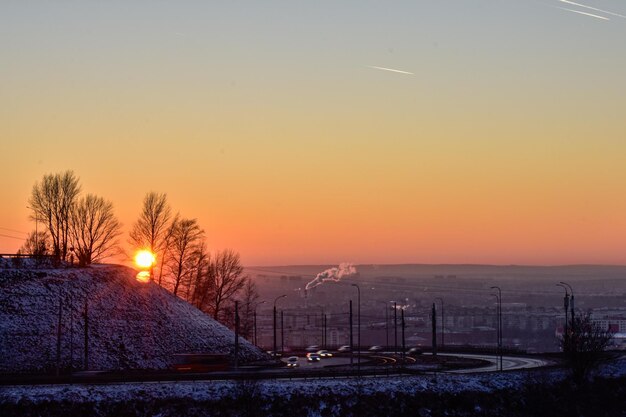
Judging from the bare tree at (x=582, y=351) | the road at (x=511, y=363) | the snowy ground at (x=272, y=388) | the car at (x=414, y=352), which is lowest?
the car at (x=414, y=352)

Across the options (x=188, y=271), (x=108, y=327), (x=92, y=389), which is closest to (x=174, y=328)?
(x=108, y=327)

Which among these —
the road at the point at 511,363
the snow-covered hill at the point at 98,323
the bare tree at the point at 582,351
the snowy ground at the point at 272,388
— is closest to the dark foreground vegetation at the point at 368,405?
the snowy ground at the point at 272,388

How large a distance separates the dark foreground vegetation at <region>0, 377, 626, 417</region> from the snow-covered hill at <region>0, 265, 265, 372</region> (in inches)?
988

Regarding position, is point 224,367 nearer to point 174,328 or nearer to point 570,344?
point 174,328

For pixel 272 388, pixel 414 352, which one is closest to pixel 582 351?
pixel 272 388

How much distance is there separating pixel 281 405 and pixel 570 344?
3202 centimetres

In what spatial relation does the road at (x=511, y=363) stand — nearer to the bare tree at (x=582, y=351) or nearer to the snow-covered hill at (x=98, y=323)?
the bare tree at (x=582, y=351)

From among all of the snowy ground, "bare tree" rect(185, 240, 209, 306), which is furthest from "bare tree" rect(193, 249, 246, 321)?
the snowy ground

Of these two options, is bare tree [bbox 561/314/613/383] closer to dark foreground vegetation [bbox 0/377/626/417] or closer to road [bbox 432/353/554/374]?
dark foreground vegetation [bbox 0/377/626/417]

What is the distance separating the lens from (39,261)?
122 m

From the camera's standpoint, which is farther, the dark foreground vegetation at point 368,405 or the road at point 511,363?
the road at point 511,363

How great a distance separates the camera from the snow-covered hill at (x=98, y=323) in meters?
96.2

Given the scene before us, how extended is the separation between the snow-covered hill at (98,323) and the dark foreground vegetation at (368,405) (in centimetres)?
2509

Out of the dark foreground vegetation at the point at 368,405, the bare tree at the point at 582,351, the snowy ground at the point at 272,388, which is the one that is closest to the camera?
the dark foreground vegetation at the point at 368,405
